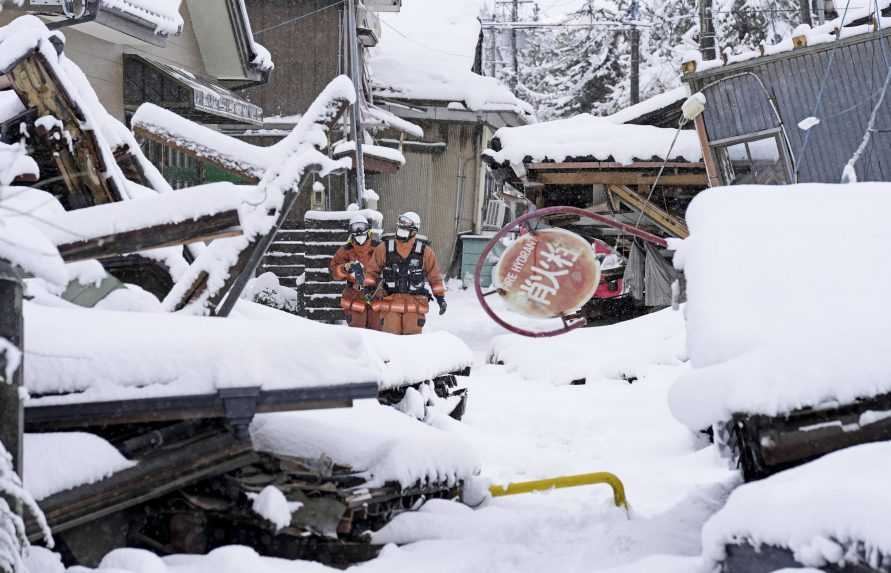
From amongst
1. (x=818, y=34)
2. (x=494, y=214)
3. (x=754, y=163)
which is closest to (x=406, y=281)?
(x=754, y=163)

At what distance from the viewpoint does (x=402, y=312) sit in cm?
1085

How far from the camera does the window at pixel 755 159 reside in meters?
11.3

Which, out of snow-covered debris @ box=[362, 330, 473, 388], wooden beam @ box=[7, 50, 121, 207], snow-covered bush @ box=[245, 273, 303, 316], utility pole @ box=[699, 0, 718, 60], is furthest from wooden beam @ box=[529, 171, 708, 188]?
wooden beam @ box=[7, 50, 121, 207]

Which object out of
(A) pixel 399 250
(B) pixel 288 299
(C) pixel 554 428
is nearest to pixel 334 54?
(B) pixel 288 299

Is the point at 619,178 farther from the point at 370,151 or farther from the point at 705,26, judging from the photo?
the point at 370,151

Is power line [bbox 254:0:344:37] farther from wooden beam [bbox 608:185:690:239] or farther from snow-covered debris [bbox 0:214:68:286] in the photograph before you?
snow-covered debris [bbox 0:214:68:286]

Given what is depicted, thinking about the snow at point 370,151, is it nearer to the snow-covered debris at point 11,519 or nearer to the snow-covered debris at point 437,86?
the snow-covered debris at point 437,86

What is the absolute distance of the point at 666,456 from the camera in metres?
6.76

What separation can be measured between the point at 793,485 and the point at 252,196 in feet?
8.96

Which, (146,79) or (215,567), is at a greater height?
(146,79)

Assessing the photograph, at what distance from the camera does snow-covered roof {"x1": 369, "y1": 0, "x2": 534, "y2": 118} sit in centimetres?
2377

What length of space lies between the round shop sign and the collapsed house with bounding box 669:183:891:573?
5.56ft

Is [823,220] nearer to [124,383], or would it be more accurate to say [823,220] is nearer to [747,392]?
[747,392]

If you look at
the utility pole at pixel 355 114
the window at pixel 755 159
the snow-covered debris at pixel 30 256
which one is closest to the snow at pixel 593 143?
the window at pixel 755 159
